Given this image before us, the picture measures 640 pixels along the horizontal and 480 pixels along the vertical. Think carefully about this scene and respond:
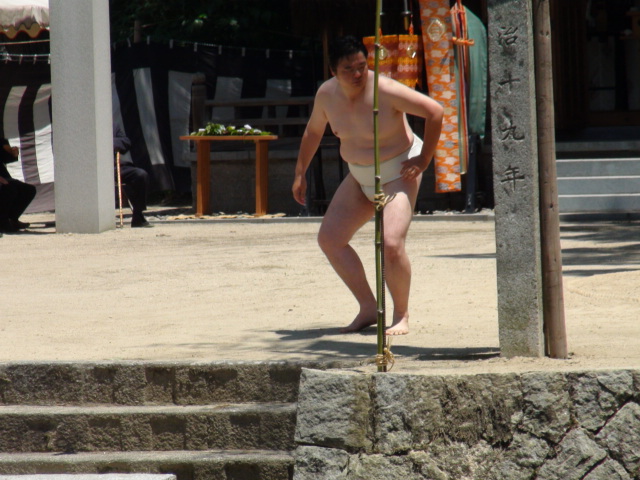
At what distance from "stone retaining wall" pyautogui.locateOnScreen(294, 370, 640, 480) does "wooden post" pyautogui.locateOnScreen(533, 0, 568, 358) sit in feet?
1.52

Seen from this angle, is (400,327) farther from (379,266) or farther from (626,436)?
(626,436)

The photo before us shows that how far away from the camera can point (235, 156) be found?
43.2 ft

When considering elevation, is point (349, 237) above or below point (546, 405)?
above

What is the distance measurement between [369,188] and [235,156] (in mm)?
8392

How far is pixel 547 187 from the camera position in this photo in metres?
4.08

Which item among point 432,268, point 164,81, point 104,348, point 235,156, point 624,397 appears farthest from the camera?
point 164,81

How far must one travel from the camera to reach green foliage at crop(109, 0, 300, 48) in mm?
16672

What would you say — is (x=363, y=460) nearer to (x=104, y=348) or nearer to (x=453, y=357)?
(x=453, y=357)

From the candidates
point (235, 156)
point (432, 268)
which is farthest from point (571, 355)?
point (235, 156)

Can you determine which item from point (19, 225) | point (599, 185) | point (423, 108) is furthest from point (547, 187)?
point (19, 225)

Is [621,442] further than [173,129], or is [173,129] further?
[173,129]

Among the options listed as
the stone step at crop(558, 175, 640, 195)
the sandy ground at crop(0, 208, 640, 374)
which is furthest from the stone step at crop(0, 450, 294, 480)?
the stone step at crop(558, 175, 640, 195)

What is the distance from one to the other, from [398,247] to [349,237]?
36cm

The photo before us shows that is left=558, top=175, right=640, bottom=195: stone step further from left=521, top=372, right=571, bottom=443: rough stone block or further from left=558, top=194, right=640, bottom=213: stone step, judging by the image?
left=521, top=372, right=571, bottom=443: rough stone block
